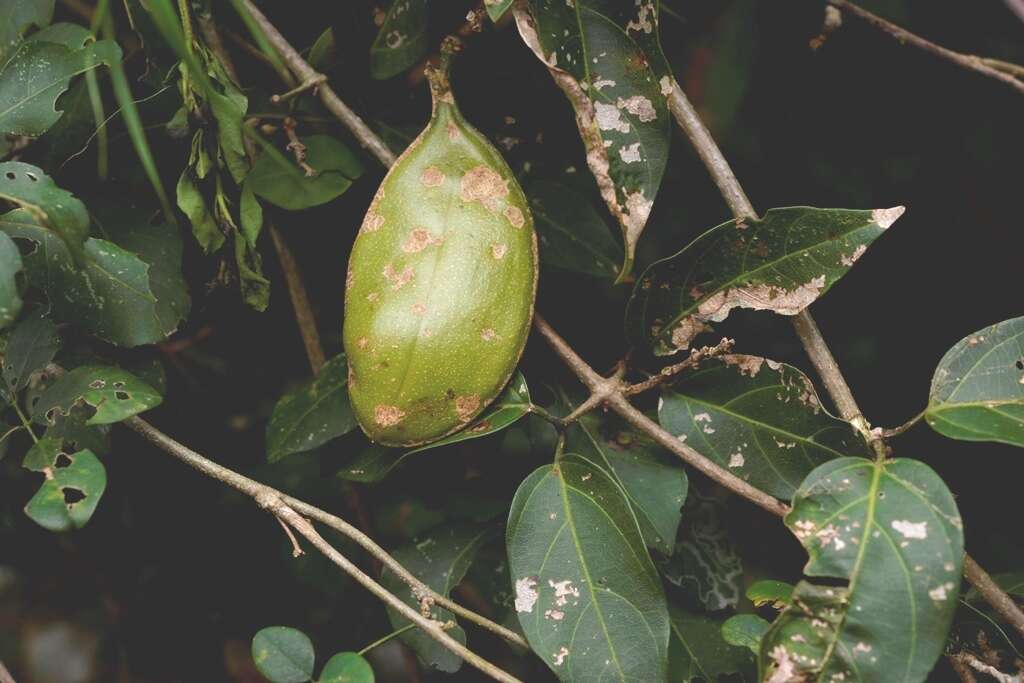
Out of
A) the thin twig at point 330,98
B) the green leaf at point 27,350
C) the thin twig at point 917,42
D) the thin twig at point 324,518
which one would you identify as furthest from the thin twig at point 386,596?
the thin twig at point 917,42

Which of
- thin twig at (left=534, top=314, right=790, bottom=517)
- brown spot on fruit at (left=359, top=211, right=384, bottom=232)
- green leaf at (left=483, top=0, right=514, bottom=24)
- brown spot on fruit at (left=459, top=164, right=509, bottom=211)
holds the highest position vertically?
green leaf at (left=483, top=0, right=514, bottom=24)

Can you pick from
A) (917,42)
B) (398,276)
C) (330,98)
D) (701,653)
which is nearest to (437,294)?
(398,276)

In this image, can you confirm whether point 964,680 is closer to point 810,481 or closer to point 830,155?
point 810,481

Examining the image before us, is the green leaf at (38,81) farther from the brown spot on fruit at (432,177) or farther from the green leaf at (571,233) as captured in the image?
the green leaf at (571,233)

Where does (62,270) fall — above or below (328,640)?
above

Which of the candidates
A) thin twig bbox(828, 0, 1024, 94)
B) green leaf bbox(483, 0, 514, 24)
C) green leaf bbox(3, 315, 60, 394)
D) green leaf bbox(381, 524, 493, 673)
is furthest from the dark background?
green leaf bbox(483, 0, 514, 24)

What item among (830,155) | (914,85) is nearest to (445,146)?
(830,155)

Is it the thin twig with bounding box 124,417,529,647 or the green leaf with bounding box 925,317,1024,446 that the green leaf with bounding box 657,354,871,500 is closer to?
the green leaf with bounding box 925,317,1024,446
